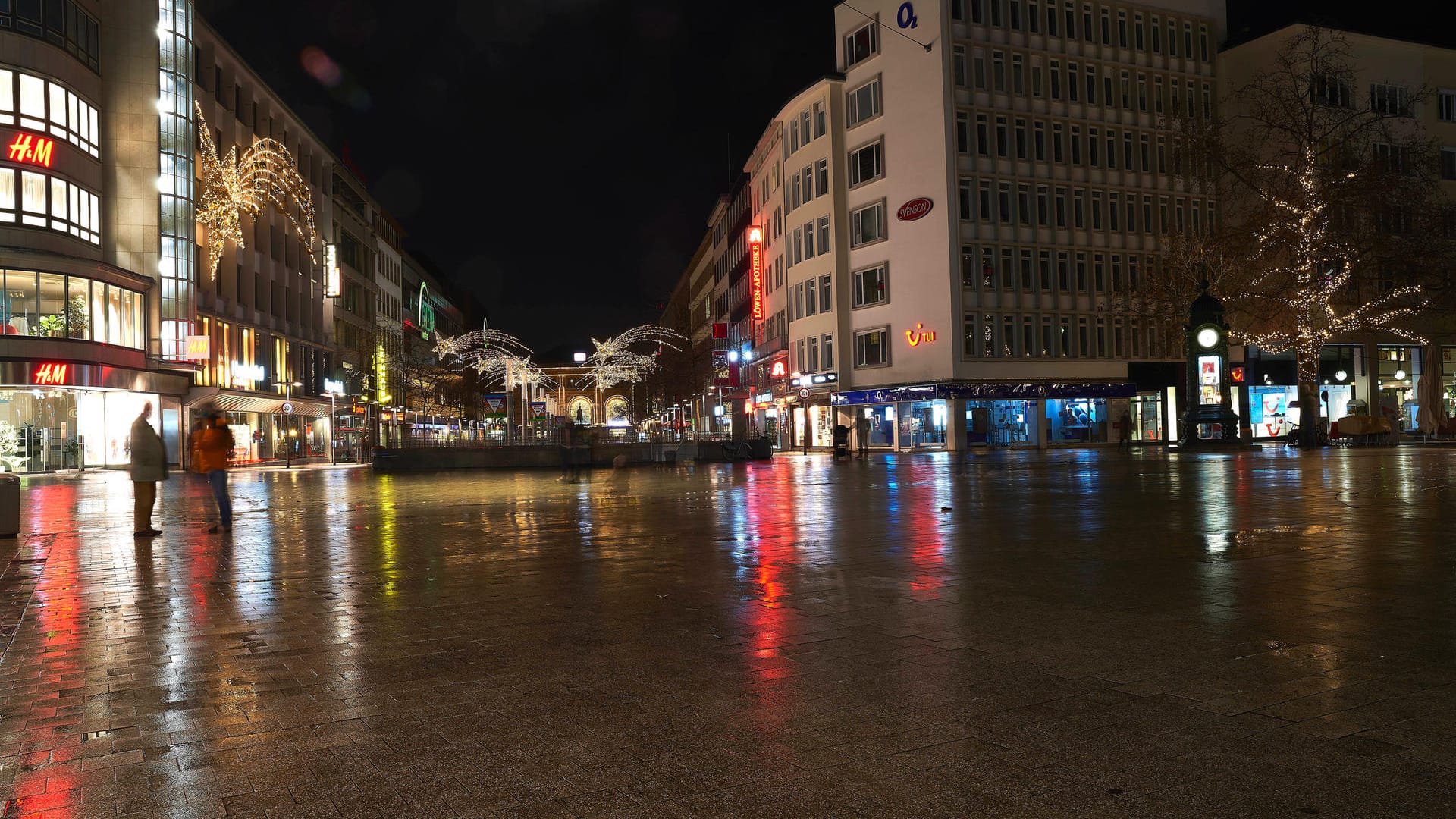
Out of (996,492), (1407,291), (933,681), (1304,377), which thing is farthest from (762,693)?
(1407,291)

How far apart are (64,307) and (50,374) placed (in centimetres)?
242

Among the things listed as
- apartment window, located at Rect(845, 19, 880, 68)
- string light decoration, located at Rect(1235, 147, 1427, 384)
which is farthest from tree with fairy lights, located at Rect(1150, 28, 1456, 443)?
apartment window, located at Rect(845, 19, 880, 68)

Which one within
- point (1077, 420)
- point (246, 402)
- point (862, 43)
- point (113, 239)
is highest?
point (862, 43)

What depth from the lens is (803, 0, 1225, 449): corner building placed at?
56156 mm

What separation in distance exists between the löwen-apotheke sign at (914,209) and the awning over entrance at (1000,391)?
335 inches

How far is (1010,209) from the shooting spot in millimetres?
57000

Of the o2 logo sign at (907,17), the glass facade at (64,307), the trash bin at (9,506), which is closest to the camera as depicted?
the trash bin at (9,506)

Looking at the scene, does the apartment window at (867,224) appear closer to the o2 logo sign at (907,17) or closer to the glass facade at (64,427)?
the o2 logo sign at (907,17)

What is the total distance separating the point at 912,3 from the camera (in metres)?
56.7

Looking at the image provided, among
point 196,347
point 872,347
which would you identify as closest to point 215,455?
point 196,347

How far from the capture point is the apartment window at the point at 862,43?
2323 inches

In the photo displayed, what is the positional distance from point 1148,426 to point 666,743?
199ft

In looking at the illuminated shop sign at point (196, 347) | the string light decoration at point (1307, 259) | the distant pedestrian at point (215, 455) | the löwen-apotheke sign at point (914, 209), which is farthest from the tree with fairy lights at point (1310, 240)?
the illuminated shop sign at point (196, 347)

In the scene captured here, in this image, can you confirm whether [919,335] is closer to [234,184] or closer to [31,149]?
[234,184]
